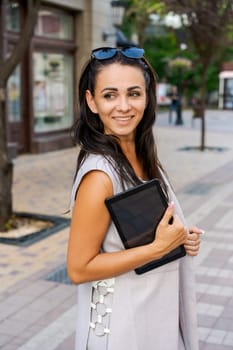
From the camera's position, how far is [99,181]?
1648 millimetres

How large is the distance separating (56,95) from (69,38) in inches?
62.6

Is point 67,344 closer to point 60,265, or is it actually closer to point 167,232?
point 60,265

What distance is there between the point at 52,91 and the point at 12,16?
2.49 meters

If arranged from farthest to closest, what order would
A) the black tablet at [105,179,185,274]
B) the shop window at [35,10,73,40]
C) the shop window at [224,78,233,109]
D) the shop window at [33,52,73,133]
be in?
the shop window at [224,78,233,109] < the shop window at [33,52,73,133] < the shop window at [35,10,73,40] < the black tablet at [105,179,185,274]

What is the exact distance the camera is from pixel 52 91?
14.5 metres

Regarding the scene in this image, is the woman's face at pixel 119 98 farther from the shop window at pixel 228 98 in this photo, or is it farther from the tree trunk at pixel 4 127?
the shop window at pixel 228 98

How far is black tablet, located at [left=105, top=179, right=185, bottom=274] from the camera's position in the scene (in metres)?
1.62

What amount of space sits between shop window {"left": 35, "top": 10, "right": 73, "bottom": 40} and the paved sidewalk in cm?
407

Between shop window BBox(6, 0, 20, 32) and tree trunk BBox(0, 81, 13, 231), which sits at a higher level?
shop window BBox(6, 0, 20, 32)

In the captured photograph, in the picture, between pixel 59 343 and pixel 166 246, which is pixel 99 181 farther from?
pixel 59 343

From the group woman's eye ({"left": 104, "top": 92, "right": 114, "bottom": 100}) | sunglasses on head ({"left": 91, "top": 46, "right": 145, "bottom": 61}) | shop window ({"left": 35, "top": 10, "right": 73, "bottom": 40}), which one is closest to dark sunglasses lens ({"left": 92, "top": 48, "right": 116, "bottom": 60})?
sunglasses on head ({"left": 91, "top": 46, "right": 145, "bottom": 61})

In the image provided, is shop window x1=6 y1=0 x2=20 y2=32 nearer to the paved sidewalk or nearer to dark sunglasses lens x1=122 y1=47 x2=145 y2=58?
the paved sidewalk

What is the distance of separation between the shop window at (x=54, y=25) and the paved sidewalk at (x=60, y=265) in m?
4.07

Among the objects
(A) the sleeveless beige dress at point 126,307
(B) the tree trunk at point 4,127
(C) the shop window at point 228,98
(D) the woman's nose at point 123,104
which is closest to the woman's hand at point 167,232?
(A) the sleeveless beige dress at point 126,307
